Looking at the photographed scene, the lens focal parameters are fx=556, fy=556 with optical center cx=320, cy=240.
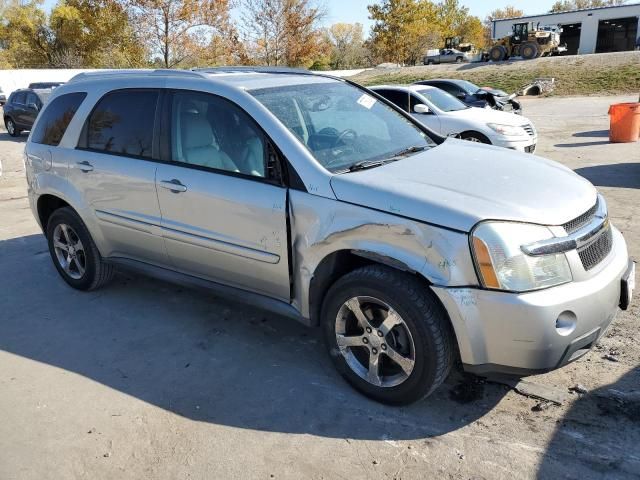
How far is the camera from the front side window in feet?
11.5

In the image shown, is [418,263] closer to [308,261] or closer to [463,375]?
[308,261]

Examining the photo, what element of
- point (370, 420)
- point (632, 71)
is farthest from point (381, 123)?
point (632, 71)

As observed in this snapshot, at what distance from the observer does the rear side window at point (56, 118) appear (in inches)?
183

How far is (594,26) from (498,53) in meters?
19.7

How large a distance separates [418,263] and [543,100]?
25903 mm

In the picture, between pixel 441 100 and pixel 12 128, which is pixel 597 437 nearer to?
pixel 441 100

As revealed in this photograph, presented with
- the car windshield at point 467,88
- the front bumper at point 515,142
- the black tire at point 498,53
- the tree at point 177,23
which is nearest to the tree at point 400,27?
the black tire at point 498,53

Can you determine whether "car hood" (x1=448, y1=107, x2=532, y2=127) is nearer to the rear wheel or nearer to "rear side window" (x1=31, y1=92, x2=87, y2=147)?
"rear side window" (x1=31, y1=92, x2=87, y2=147)

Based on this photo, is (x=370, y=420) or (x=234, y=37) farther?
(x=234, y=37)

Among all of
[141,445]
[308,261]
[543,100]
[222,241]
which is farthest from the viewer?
[543,100]

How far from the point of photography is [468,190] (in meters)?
2.96

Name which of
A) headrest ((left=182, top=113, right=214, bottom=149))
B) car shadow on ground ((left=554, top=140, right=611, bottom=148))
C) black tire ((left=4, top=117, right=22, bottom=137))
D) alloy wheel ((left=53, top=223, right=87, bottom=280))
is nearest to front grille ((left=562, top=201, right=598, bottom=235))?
headrest ((left=182, top=113, right=214, bottom=149))

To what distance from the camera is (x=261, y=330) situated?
4129 mm

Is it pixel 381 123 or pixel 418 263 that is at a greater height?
pixel 381 123
